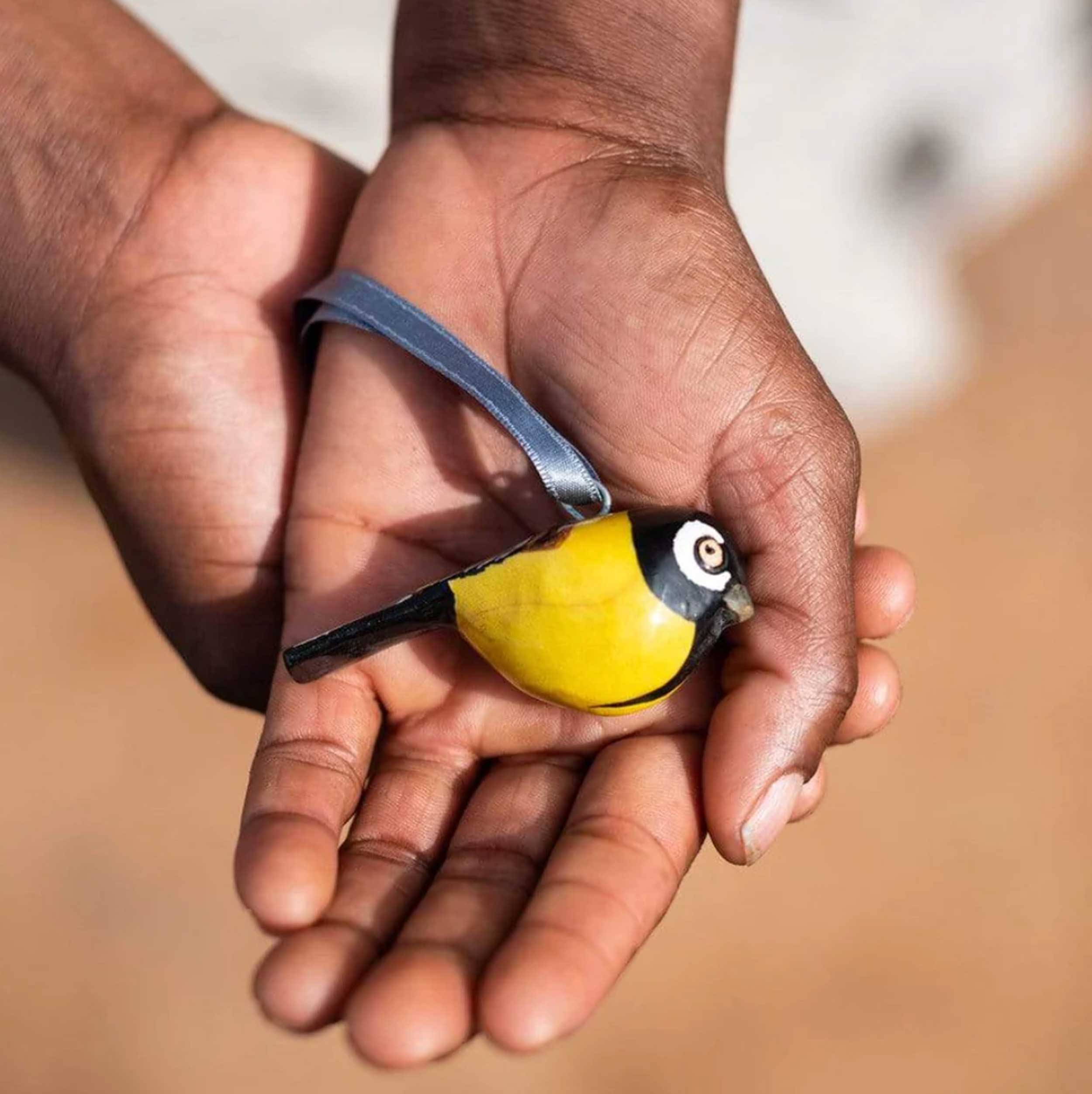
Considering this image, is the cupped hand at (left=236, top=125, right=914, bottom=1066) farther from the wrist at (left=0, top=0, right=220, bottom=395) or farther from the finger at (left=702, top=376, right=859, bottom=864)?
the wrist at (left=0, top=0, right=220, bottom=395)

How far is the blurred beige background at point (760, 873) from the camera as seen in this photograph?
7.59 feet

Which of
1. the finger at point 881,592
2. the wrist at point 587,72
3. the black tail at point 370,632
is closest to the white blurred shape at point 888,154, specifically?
the wrist at point 587,72

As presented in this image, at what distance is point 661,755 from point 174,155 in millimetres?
1160

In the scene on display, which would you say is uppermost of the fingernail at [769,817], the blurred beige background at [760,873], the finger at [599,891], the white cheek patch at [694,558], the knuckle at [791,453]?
the knuckle at [791,453]

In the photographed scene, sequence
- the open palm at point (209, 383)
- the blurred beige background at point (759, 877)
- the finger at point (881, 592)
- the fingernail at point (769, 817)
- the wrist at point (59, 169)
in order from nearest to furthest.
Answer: the fingernail at point (769, 817)
the finger at point (881, 592)
the open palm at point (209, 383)
the wrist at point (59, 169)
the blurred beige background at point (759, 877)

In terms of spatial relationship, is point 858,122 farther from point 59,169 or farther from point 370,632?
point 370,632

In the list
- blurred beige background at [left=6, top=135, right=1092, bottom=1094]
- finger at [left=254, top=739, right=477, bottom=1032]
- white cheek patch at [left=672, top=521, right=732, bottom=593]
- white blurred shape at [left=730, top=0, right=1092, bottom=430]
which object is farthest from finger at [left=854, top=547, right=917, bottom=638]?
white blurred shape at [left=730, top=0, right=1092, bottom=430]

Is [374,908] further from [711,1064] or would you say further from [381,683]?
[711,1064]

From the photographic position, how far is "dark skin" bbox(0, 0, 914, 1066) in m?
1.21

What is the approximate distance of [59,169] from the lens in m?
1.86

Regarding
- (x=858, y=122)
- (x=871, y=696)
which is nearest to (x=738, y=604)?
→ (x=871, y=696)

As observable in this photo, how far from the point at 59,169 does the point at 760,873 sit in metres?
1.78

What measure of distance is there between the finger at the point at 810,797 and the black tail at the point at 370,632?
428mm

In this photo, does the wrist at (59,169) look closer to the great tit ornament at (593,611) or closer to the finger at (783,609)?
the great tit ornament at (593,611)
